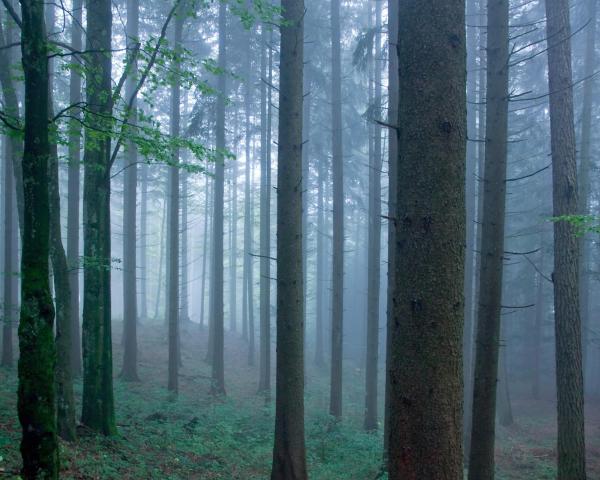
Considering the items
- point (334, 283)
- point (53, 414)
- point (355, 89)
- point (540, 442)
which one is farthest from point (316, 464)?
point (355, 89)

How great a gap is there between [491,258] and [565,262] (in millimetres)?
1536

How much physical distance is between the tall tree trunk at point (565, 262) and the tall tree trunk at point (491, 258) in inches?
37.0

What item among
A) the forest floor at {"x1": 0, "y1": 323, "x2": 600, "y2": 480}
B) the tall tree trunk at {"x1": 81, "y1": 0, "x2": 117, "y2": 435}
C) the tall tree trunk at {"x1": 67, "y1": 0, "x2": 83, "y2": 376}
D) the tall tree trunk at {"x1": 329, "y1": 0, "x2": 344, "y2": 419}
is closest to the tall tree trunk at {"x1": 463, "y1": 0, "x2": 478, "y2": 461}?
the forest floor at {"x1": 0, "y1": 323, "x2": 600, "y2": 480}

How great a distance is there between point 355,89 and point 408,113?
847 inches

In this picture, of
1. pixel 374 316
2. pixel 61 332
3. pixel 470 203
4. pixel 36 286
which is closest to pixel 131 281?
pixel 374 316

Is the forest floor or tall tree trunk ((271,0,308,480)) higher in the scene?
tall tree trunk ((271,0,308,480))

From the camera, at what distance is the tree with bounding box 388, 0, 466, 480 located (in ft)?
11.6

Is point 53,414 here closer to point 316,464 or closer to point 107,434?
point 107,434

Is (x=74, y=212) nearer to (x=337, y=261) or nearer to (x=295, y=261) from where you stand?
(x=337, y=261)

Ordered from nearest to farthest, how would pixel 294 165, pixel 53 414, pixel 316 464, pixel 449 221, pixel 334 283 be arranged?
1. pixel 449 221
2. pixel 53 414
3. pixel 294 165
4. pixel 316 464
5. pixel 334 283

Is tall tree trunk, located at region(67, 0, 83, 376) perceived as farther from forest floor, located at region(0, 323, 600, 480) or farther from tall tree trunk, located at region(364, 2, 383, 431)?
tall tree trunk, located at region(364, 2, 383, 431)

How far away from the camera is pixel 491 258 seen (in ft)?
26.2

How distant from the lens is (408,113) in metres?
3.78

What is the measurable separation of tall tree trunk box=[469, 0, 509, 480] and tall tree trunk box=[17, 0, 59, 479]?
20.5ft
